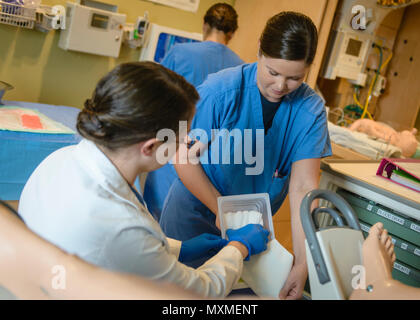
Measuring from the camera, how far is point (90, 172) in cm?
90

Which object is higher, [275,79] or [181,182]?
[275,79]

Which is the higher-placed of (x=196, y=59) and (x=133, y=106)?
(x=196, y=59)

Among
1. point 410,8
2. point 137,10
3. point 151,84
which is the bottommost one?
point 151,84

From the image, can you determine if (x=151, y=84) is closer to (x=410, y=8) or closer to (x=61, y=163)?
(x=61, y=163)

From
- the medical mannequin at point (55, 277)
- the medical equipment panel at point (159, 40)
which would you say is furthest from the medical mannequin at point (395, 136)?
the medical mannequin at point (55, 277)

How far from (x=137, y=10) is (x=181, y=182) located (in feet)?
5.69

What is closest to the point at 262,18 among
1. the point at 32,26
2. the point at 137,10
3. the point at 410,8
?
the point at 137,10

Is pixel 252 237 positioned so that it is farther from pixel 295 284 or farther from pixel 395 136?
pixel 395 136

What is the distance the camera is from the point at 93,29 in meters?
2.60

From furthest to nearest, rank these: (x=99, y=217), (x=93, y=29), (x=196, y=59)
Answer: (x=93, y=29), (x=196, y=59), (x=99, y=217)

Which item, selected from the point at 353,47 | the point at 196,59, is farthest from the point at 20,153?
the point at 353,47

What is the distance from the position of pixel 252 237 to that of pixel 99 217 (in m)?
0.48

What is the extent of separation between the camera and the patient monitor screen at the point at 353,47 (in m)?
2.95

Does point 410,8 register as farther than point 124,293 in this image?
Yes
